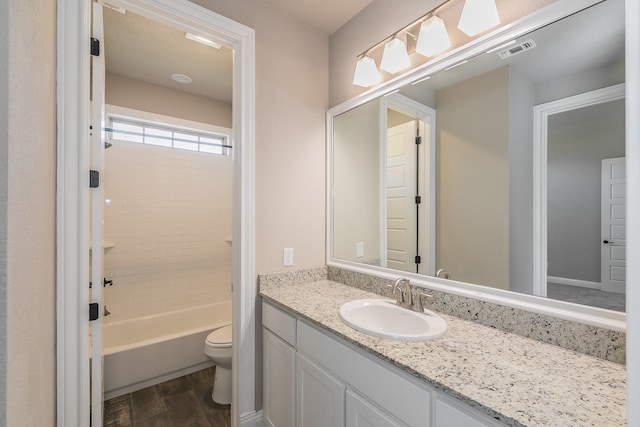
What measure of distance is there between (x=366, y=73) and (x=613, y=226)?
1421mm

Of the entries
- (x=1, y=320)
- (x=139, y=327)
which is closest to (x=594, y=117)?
(x=1, y=320)

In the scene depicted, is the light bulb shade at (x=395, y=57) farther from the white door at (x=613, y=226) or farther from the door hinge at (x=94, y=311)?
the door hinge at (x=94, y=311)

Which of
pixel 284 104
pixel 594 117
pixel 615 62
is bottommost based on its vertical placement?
pixel 594 117

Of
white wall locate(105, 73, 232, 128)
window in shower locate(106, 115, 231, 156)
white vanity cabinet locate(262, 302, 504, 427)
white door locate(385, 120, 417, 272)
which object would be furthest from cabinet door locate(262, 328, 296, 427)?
white wall locate(105, 73, 232, 128)

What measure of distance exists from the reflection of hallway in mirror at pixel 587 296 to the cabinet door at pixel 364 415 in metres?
0.74

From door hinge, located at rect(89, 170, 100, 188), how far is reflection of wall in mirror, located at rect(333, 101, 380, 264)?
135 centimetres

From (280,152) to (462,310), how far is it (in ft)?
4.41

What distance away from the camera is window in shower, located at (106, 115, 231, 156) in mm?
2680

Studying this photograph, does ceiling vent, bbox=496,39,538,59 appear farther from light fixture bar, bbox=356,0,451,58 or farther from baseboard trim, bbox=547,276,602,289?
baseboard trim, bbox=547,276,602,289

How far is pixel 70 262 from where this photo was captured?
1.21m

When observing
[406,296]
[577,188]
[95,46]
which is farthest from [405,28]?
[95,46]

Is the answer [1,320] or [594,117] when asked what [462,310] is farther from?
[1,320]

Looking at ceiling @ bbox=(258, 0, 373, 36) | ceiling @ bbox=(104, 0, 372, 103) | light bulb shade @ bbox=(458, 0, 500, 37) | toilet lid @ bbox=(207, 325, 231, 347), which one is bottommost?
toilet lid @ bbox=(207, 325, 231, 347)

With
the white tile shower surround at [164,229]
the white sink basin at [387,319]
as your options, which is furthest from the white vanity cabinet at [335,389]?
the white tile shower surround at [164,229]
